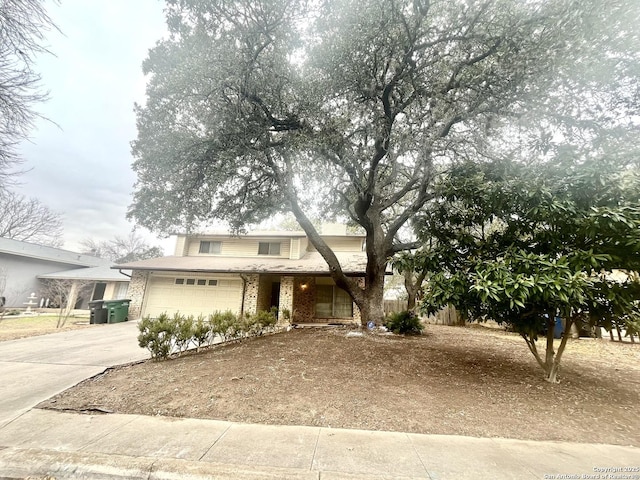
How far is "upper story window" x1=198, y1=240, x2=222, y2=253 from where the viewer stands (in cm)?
1733

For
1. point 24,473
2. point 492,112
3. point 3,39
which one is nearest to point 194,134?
point 3,39

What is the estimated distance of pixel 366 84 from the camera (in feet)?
22.0

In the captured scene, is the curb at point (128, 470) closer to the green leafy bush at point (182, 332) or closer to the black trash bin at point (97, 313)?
the green leafy bush at point (182, 332)

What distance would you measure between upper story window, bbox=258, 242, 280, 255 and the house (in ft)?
1.25

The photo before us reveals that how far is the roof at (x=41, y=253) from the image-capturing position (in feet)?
62.4

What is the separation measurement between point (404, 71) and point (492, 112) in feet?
8.46

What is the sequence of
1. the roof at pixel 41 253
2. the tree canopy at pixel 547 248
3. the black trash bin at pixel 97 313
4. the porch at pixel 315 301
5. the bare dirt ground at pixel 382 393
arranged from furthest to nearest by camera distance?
the roof at pixel 41 253
the porch at pixel 315 301
the black trash bin at pixel 97 313
the tree canopy at pixel 547 248
the bare dirt ground at pixel 382 393

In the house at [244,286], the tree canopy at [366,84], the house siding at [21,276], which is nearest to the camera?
the tree canopy at [366,84]

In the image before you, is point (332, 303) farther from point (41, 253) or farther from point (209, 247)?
point (41, 253)

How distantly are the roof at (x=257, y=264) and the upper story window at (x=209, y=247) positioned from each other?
58cm

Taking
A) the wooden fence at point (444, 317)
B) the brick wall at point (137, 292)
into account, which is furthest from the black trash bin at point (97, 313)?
the wooden fence at point (444, 317)

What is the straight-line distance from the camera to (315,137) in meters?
6.98

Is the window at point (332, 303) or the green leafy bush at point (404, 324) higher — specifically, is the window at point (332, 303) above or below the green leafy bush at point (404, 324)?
above

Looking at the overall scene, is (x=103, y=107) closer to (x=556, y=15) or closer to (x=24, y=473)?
(x=24, y=473)
